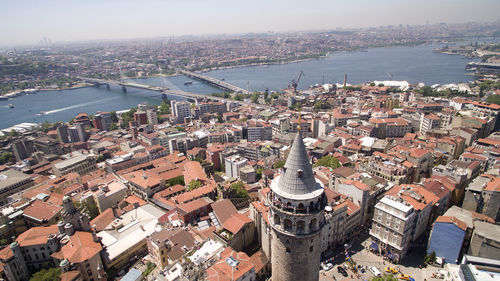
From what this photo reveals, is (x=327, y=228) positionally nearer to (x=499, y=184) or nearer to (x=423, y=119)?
(x=499, y=184)

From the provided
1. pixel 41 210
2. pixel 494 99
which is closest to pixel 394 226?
pixel 41 210

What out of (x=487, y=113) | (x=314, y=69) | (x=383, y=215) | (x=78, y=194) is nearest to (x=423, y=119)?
(x=487, y=113)

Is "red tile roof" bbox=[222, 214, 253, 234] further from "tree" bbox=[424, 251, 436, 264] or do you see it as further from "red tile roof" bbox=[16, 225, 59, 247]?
"tree" bbox=[424, 251, 436, 264]

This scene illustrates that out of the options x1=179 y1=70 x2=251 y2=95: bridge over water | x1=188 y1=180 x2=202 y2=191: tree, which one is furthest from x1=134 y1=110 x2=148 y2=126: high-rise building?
x1=179 y1=70 x2=251 y2=95: bridge over water

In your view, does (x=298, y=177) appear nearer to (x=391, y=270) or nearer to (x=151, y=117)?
(x=391, y=270)

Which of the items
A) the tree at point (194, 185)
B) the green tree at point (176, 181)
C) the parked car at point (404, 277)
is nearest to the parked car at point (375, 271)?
the parked car at point (404, 277)

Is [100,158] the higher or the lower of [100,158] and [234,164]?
the lower
